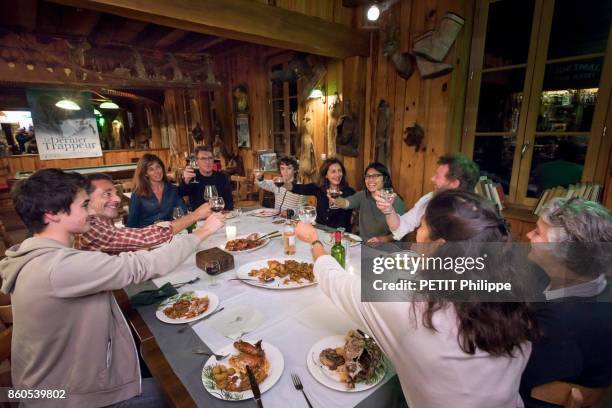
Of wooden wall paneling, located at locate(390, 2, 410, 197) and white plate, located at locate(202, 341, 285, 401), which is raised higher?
wooden wall paneling, located at locate(390, 2, 410, 197)

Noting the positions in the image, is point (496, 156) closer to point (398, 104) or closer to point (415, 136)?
point (415, 136)

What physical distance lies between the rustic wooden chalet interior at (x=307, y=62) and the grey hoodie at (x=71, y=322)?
1.97 meters

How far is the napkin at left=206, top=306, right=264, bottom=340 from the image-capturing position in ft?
3.51

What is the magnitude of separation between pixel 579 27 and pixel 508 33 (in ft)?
1.65

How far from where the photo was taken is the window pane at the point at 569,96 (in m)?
2.38

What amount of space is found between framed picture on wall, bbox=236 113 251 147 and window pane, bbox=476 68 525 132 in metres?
4.21

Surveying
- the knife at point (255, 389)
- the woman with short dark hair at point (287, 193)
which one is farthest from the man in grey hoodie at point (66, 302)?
the woman with short dark hair at point (287, 193)

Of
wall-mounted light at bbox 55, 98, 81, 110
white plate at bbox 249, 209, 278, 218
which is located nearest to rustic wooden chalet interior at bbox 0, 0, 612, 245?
white plate at bbox 249, 209, 278, 218

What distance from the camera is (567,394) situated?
2.75ft

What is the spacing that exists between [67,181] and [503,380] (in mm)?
1515

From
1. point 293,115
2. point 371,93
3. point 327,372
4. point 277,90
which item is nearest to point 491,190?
point 371,93

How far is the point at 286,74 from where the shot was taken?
14.4 ft

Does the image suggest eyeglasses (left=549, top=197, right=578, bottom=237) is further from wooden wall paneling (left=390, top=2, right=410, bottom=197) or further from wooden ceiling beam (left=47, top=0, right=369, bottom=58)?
wooden ceiling beam (left=47, top=0, right=369, bottom=58)

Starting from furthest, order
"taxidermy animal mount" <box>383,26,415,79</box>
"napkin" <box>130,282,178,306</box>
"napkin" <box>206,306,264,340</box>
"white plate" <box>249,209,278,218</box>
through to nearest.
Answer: "taxidermy animal mount" <box>383,26,415,79</box> → "white plate" <box>249,209,278,218</box> → "napkin" <box>130,282,178,306</box> → "napkin" <box>206,306,264,340</box>
